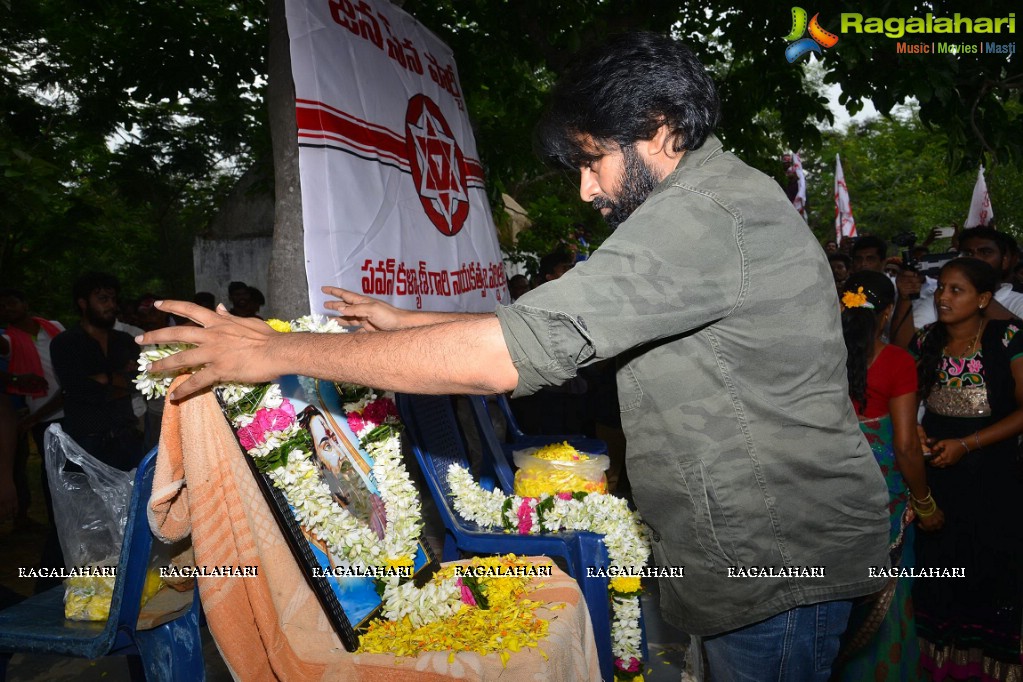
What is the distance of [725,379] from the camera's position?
5.01 feet

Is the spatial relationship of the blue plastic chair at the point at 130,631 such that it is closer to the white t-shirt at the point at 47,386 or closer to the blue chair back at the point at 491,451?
the blue chair back at the point at 491,451

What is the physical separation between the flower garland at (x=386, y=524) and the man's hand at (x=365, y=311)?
6 cm

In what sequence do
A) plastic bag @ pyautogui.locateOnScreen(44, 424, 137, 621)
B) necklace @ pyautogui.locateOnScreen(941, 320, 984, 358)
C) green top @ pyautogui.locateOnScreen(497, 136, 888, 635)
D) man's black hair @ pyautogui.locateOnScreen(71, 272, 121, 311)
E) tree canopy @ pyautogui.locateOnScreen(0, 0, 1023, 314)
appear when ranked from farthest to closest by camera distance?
man's black hair @ pyautogui.locateOnScreen(71, 272, 121, 311), tree canopy @ pyautogui.locateOnScreen(0, 0, 1023, 314), necklace @ pyautogui.locateOnScreen(941, 320, 984, 358), plastic bag @ pyautogui.locateOnScreen(44, 424, 137, 621), green top @ pyautogui.locateOnScreen(497, 136, 888, 635)

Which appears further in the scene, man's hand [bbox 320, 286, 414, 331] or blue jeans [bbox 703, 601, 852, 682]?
man's hand [bbox 320, 286, 414, 331]

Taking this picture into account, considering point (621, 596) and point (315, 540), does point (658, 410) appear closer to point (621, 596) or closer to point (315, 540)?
point (315, 540)

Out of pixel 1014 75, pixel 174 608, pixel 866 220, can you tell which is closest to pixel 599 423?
pixel 1014 75

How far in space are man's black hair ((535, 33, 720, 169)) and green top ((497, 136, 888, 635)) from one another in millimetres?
90

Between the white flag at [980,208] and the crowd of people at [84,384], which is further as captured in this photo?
the white flag at [980,208]

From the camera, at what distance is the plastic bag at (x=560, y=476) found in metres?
3.58

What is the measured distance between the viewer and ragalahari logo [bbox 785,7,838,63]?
175 inches

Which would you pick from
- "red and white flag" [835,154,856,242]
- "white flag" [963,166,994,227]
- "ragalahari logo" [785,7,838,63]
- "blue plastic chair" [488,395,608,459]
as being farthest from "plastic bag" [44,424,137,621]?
"red and white flag" [835,154,856,242]

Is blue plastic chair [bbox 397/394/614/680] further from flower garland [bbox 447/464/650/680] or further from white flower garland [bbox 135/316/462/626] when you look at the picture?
white flower garland [bbox 135/316/462/626]

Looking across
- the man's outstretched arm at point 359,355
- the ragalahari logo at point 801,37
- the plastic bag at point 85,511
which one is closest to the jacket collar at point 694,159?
the man's outstretched arm at point 359,355

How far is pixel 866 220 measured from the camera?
2636 centimetres
